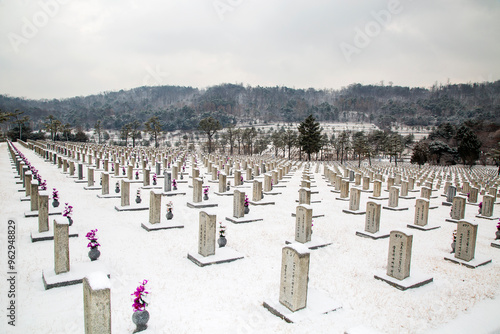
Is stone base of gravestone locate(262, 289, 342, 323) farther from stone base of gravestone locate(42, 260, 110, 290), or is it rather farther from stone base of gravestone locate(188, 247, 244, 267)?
stone base of gravestone locate(42, 260, 110, 290)

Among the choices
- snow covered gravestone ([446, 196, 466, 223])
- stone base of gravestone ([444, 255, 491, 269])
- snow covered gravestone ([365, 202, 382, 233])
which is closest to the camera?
stone base of gravestone ([444, 255, 491, 269])

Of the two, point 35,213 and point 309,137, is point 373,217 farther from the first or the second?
point 309,137

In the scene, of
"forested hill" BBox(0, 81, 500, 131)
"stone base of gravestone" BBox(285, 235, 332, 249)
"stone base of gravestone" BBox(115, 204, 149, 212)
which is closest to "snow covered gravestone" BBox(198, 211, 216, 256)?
"stone base of gravestone" BBox(285, 235, 332, 249)

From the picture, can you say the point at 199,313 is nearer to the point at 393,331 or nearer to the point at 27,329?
the point at 27,329

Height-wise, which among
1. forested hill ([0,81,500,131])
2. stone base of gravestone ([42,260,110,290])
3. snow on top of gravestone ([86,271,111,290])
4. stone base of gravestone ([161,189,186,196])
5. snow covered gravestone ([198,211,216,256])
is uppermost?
forested hill ([0,81,500,131])

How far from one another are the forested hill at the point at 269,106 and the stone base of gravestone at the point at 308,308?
315 feet

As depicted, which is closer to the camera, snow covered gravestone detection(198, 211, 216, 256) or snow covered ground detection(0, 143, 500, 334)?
snow covered ground detection(0, 143, 500, 334)

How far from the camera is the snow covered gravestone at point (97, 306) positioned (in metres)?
4.21

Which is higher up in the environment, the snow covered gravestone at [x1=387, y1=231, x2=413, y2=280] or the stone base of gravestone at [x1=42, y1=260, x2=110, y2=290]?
the snow covered gravestone at [x1=387, y1=231, x2=413, y2=280]

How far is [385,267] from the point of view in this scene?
7938 mm

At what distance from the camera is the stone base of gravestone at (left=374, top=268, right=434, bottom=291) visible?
22.4 feet

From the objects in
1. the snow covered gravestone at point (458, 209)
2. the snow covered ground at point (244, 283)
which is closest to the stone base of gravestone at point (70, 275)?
the snow covered ground at point (244, 283)

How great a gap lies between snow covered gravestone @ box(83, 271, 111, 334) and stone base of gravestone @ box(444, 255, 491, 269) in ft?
29.0

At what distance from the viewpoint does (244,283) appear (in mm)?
6684
